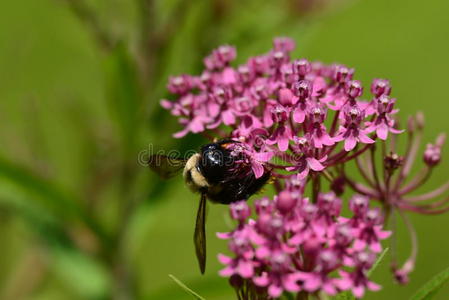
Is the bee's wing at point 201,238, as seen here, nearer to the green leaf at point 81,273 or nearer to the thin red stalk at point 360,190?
the thin red stalk at point 360,190

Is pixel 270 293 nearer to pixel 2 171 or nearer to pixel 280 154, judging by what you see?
pixel 280 154

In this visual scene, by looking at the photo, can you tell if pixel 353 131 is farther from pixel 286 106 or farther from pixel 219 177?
pixel 219 177

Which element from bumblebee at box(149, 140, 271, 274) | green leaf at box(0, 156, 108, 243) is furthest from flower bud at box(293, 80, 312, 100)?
green leaf at box(0, 156, 108, 243)

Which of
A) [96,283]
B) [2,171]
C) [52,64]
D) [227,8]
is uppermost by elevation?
[52,64]

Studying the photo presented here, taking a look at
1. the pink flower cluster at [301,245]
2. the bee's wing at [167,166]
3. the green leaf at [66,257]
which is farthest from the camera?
the green leaf at [66,257]

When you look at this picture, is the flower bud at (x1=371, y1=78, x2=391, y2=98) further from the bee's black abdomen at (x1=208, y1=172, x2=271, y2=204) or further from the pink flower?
the bee's black abdomen at (x1=208, y1=172, x2=271, y2=204)

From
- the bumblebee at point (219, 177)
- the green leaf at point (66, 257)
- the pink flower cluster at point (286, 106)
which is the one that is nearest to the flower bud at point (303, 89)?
the pink flower cluster at point (286, 106)

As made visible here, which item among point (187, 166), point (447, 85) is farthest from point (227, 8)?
point (447, 85)
